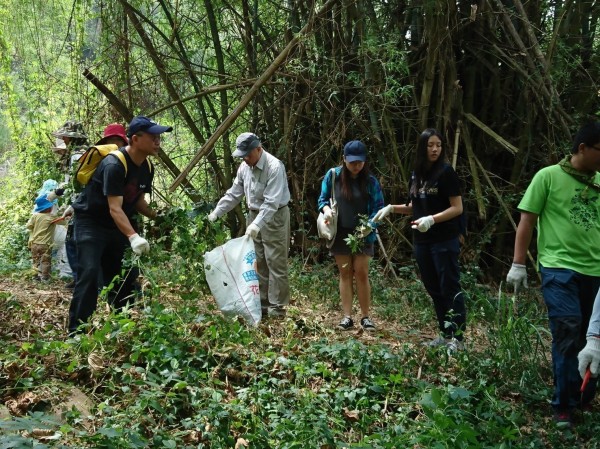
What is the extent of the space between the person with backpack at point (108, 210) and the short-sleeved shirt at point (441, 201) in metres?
1.95

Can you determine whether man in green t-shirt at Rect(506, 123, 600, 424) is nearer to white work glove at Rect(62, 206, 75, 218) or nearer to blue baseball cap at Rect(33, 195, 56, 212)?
white work glove at Rect(62, 206, 75, 218)

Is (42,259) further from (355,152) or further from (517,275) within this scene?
(517,275)

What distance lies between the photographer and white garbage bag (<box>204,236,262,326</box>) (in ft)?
17.2

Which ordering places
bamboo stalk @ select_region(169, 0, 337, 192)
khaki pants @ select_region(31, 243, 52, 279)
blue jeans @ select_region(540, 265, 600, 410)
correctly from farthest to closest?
khaki pants @ select_region(31, 243, 52, 279) < bamboo stalk @ select_region(169, 0, 337, 192) < blue jeans @ select_region(540, 265, 600, 410)

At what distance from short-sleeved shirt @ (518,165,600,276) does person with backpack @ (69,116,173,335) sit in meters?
2.45

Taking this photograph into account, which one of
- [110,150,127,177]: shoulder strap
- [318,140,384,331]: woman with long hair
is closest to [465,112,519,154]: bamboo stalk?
[318,140,384,331]: woman with long hair

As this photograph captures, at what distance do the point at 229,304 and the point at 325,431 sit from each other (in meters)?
2.05

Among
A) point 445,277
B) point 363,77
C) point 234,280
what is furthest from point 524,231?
point 363,77

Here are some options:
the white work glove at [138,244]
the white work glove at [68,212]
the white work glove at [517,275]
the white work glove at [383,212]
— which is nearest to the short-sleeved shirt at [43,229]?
the white work glove at [68,212]

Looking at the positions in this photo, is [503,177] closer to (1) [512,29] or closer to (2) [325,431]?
(1) [512,29]

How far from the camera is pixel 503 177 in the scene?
26.8 ft

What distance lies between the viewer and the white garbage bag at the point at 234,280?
5246 millimetres

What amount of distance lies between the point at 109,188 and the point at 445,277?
2.42 m

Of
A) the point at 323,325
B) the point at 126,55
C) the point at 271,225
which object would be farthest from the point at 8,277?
the point at 323,325
